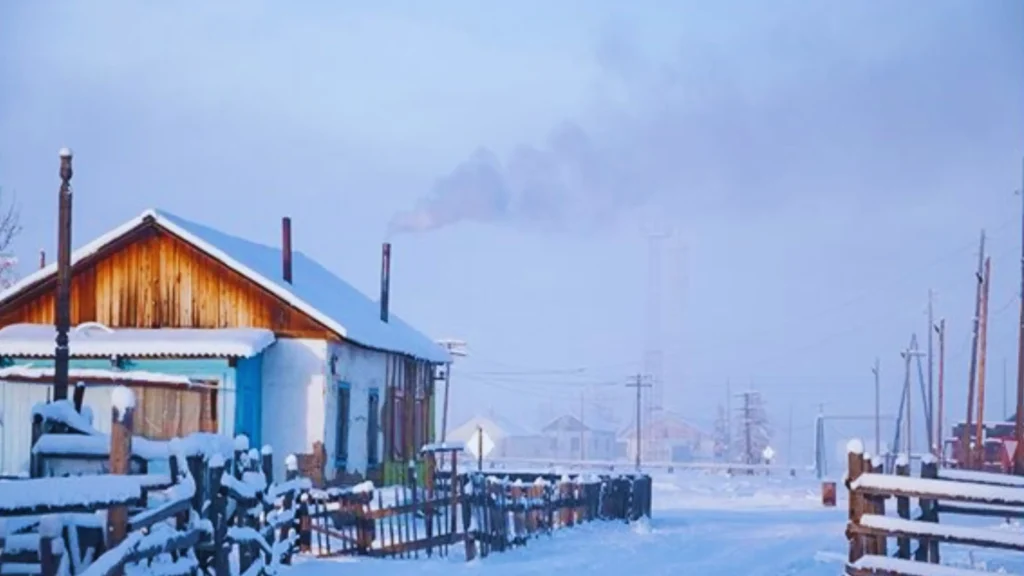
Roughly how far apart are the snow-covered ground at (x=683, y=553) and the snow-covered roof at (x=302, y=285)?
6737mm

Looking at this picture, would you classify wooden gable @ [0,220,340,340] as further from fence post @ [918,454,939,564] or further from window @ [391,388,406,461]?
fence post @ [918,454,939,564]

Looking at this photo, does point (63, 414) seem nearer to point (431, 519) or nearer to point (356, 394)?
point (431, 519)

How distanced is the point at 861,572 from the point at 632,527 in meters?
17.7

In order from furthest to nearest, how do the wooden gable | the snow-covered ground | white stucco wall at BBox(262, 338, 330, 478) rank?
the wooden gable < white stucco wall at BBox(262, 338, 330, 478) < the snow-covered ground

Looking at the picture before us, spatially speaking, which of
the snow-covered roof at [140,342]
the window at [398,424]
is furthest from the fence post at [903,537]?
the window at [398,424]

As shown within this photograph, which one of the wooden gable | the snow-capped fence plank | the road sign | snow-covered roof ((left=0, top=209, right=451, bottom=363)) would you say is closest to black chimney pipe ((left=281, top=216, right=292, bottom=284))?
snow-covered roof ((left=0, top=209, right=451, bottom=363))

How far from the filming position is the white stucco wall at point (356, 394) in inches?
1209

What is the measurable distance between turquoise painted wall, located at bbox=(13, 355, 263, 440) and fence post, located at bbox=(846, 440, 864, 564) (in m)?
17.2

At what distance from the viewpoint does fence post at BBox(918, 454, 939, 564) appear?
48.8 feet

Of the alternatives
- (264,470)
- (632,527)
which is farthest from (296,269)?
(264,470)

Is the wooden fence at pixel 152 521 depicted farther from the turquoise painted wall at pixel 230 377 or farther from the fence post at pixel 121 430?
the turquoise painted wall at pixel 230 377

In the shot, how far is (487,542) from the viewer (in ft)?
75.3

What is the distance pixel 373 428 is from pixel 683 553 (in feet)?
40.0

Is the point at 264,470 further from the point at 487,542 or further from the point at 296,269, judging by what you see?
the point at 296,269
